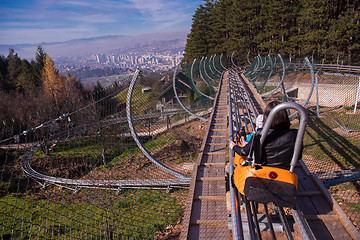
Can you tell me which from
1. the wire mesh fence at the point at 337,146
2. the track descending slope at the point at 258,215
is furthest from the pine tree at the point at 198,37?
the track descending slope at the point at 258,215

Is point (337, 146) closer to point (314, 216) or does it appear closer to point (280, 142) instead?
point (314, 216)

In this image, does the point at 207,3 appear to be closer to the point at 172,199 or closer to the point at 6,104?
the point at 6,104

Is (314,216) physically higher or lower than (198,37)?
lower

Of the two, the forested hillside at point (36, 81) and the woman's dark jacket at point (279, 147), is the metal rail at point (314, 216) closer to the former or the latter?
the woman's dark jacket at point (279, 147)

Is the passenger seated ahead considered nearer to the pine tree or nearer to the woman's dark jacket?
the woman's dark jacket

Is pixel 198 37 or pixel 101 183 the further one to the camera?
pixel 198 37

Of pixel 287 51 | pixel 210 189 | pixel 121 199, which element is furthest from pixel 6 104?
pixel 287 51

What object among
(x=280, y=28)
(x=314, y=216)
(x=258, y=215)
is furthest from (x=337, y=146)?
(x=280, y=28)
